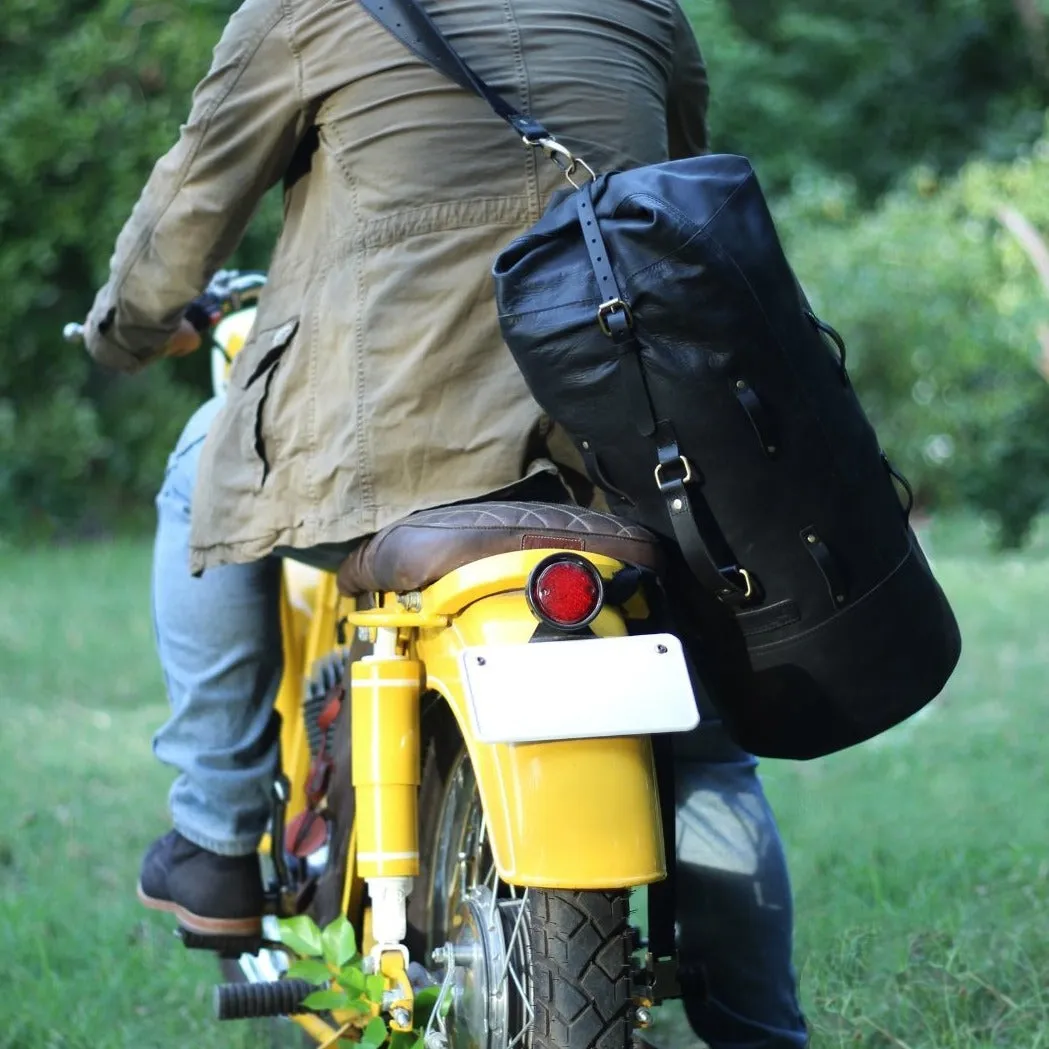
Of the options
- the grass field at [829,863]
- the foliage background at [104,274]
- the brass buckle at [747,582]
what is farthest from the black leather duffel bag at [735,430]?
the foliage background at [104,274]

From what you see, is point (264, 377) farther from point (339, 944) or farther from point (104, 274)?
point (104, 274)

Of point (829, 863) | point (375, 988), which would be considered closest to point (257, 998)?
point (375, 988)

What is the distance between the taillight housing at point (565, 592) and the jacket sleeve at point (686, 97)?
1.00 metres

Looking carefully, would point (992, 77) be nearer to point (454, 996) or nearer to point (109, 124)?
point (109, 124)

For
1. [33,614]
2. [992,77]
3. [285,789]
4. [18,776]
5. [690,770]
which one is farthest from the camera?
[992,77]

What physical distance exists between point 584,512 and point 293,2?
2.66 feet

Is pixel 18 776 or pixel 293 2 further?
pixel 18 776

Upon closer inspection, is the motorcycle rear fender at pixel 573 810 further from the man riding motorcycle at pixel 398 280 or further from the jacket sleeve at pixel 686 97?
the jacket sleeve at pixel 686 97

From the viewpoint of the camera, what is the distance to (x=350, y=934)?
87.4 inches

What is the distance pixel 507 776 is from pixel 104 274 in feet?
37.2

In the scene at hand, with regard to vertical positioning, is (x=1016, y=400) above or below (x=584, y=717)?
below

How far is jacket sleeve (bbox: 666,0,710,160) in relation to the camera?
267 centimetres

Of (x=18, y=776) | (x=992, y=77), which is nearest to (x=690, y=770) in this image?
(x=18, y=776)

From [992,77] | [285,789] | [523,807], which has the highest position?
[523,807]
